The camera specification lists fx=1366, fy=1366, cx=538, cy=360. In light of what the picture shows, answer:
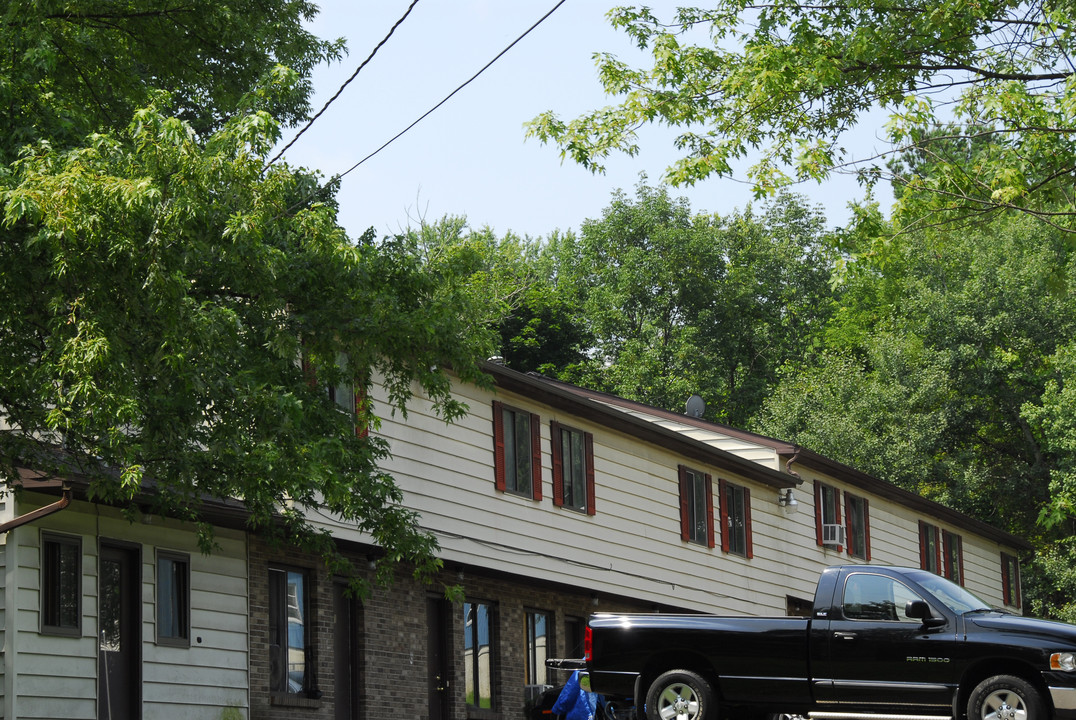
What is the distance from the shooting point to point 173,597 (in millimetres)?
16938

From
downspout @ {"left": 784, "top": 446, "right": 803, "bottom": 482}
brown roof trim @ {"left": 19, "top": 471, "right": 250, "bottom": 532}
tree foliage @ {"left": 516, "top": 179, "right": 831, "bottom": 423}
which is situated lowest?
brown roof trim @ {"left": 19, "top": 471, "right": 250, "bottom": 532}

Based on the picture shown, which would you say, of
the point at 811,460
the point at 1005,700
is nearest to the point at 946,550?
the point at 811,460

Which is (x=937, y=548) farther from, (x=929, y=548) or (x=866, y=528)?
(x=866, y=528)

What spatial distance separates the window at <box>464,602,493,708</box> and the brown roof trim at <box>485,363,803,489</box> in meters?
3.70

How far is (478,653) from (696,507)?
7487mm

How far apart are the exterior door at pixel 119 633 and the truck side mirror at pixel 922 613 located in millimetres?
8798

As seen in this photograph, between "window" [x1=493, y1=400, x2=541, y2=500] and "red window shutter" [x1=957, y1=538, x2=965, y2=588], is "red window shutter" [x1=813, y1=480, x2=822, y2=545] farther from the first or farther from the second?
"window" [x1=493, y1=400, x2=541, y2=500]

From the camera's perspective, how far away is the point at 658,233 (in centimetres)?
5559

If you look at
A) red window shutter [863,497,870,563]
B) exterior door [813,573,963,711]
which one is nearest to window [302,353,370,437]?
exterior door [813,573,963,711]

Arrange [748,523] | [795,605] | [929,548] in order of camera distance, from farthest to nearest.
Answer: [929,548]
[795,605]
[748,523]

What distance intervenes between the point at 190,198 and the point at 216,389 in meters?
1.63

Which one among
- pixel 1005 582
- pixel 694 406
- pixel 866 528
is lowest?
pixel 1005 582

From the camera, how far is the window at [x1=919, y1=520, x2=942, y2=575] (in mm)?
37750

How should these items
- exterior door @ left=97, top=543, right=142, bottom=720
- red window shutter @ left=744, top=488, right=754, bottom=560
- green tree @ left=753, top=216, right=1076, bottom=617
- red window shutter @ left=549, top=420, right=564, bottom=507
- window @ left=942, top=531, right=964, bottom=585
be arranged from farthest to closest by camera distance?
green tree @ left=753, top=216, right=1076, bottom=617
window @ left=942, top=531, right=964, bottom=585
red window shutter @ left=744, top=488, right=754, bottom=560
red window shutter @ left=549, top=420, right=564, bottom=507
exterior door @ left=97, top=543, right=142, bottom=720
